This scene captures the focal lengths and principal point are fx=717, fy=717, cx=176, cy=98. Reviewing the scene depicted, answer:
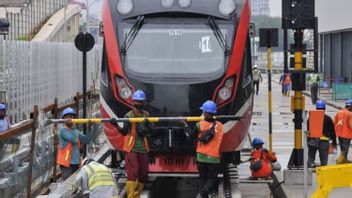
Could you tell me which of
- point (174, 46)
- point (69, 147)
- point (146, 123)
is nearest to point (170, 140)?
point (146, 123)

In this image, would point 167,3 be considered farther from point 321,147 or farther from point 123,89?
point 321,147

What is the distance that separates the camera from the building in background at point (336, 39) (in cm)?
4448

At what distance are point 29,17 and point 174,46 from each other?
4760 centimetres

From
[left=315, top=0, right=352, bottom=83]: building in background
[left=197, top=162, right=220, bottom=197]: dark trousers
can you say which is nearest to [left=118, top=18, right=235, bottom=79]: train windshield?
[left=197, top=162, right=220, bottom=197]: dark trousers

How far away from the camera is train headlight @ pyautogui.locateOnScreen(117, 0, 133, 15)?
1184 cm

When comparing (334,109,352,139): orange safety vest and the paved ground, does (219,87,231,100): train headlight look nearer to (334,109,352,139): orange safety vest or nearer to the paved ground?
the paved ground

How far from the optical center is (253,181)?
1313 centimetres

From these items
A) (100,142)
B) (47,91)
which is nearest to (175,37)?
(100,142)

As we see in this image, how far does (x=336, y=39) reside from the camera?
168ft

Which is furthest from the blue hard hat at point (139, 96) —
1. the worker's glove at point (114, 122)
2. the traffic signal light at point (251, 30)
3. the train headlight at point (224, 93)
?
the traffic signal light at point (251, 30)

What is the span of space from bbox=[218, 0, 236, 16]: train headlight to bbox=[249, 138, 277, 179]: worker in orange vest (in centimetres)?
264

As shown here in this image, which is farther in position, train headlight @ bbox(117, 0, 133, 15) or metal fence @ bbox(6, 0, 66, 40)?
metal fence @ bbox(6, 0, 66, 40)

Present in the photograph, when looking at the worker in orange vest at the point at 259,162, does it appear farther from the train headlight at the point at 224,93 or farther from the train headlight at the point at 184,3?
the train headlight at the point at 184,3

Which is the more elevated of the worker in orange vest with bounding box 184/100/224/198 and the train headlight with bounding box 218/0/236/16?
the train headlight with bounding box 218/0/236/16
